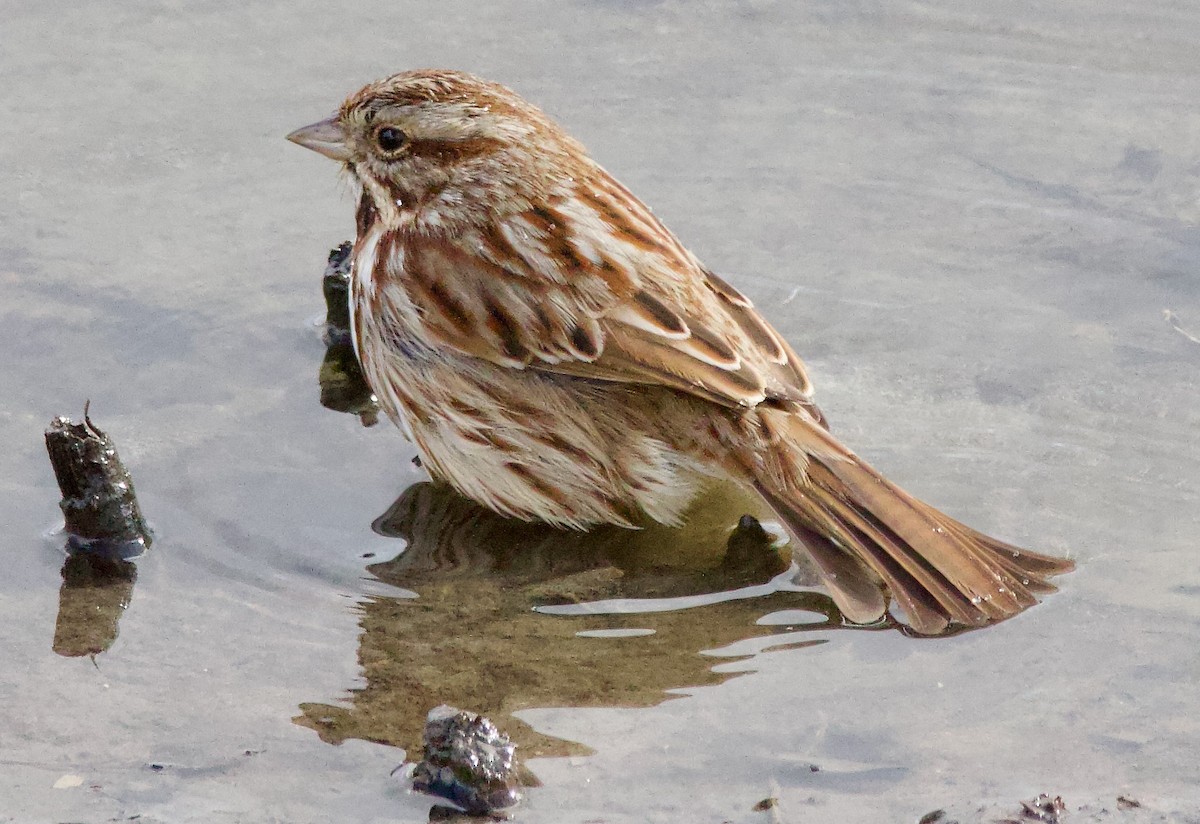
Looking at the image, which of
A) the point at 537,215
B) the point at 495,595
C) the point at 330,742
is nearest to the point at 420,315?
the point at 537,215

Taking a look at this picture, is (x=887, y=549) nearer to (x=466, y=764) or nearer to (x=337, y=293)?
(x=466, y=764)

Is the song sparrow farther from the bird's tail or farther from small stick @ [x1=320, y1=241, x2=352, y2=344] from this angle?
small stick @ [x1=320, y1=241, x2=352, y2=344]

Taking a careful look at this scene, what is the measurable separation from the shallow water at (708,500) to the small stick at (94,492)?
0.37 ft

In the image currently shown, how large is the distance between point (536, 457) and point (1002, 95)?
353cm

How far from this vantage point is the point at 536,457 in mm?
5605

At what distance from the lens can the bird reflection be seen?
4.63 metres

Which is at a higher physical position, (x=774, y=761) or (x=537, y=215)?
(x=537, y=215)

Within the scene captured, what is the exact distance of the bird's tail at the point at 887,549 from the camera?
4.98m

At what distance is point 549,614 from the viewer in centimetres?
511

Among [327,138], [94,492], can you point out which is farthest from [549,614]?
[327,138]

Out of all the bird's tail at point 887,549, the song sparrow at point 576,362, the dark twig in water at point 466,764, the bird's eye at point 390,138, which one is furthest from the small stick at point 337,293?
the dark twig in water at point 466,764

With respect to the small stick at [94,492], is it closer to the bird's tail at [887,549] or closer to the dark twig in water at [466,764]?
the dark twig in water at [466,764]

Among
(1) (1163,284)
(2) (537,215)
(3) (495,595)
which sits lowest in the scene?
(3) (495,595)

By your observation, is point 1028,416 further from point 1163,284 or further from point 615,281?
point 615,281
